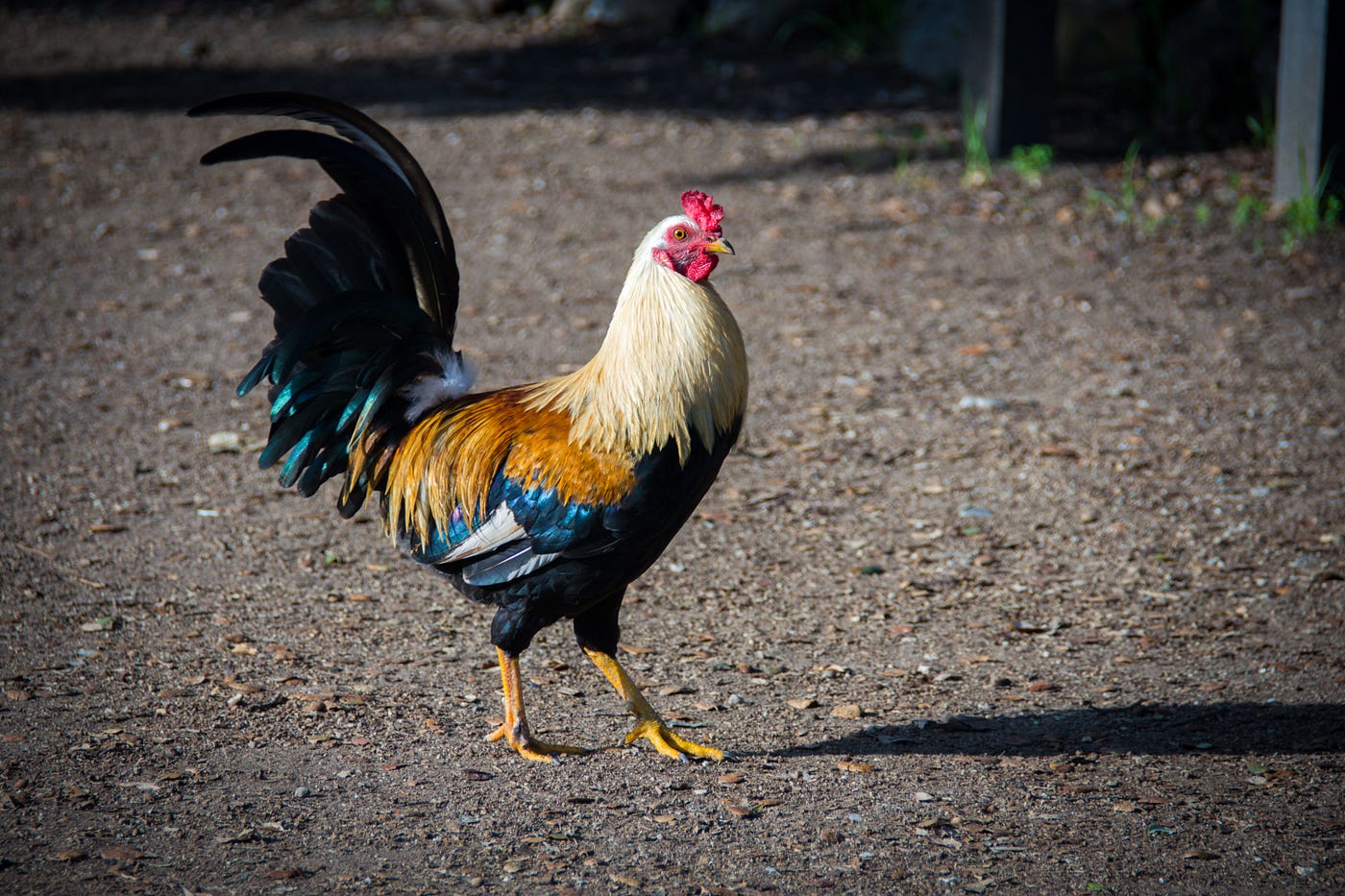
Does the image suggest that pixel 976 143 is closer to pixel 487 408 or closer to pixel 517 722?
pixel 487 408

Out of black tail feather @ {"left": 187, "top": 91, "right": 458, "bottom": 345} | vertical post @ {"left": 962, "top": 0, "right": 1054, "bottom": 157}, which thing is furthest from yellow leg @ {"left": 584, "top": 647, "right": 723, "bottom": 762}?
vertical post @ {"left": 962, "top": 0, "right": 1054, "bottom": 157}

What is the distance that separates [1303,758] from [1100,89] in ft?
29.9

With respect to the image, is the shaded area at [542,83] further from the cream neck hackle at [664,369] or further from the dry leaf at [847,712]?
the cream neck hackle at [664,369]

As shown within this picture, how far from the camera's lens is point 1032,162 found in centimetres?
1025

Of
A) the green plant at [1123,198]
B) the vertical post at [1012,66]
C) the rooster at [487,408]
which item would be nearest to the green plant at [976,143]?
the vertical post at [1012,66]

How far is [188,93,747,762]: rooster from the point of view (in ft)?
12.2

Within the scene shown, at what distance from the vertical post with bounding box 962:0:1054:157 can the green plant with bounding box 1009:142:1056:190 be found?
130 millimetres

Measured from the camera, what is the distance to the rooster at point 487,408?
12.2ft

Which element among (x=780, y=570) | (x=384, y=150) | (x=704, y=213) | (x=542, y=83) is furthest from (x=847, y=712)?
(x=542, y=83)

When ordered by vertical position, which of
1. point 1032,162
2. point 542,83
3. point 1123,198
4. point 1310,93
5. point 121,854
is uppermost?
point 542,83

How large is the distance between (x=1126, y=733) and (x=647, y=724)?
5.59ft

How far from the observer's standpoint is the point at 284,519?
5.91 m

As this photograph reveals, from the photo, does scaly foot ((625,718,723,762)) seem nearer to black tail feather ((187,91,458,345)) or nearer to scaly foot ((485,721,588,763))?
scaly foot ((485,721,588,763))

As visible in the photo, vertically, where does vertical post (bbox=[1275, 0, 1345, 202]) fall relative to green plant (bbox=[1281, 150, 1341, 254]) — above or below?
above
